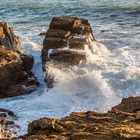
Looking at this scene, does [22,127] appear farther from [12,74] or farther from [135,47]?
[135,47]

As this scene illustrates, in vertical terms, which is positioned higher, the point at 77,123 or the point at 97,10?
the point at 77,123

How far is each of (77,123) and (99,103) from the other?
4.70 metres

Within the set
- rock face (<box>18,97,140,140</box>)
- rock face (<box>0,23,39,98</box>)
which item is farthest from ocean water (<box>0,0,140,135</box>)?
rock face (<box>18,97,140,140</box>)

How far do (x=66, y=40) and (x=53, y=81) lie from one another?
213 centimetres

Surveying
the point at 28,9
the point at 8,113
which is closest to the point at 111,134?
the point at 8,113

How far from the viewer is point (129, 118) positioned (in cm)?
672

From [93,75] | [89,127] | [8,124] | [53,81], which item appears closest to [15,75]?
[53,81]

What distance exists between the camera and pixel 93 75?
12.6 m

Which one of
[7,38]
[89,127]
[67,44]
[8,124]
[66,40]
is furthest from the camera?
[7,38]

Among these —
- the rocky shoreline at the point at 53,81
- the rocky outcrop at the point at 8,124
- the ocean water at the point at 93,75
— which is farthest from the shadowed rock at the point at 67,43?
the rocky outcrop at the point at 8,124

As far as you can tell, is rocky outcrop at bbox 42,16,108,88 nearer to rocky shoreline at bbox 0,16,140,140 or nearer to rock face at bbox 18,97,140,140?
rocky shoreline at bbox 0,16,140,140

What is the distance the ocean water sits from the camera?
11047 mm

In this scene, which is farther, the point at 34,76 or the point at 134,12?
the point at 134,12

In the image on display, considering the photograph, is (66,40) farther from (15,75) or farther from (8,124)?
(8,124)
